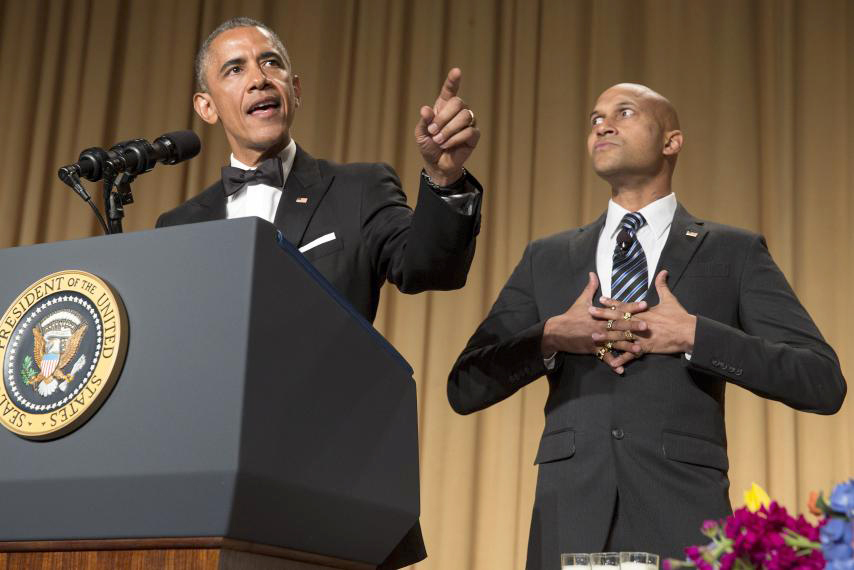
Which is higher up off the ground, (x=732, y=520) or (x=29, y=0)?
(x=29, y=0)

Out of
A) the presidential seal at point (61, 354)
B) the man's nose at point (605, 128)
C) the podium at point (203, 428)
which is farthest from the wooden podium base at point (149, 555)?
the man's nose at point (605, 128)

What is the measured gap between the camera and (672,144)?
2.44 metres

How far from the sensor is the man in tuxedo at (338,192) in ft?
4.52

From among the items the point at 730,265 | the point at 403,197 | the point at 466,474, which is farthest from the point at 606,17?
the point at 403,197

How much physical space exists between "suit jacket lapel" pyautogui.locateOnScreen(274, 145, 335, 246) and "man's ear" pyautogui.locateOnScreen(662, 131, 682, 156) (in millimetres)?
888

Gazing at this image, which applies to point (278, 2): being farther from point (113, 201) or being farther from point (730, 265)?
point (113, 201)

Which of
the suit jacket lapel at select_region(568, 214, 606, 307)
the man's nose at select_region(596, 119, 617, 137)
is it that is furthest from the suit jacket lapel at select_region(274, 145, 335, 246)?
the man's nose at select_region(596, 119, 617, 137)

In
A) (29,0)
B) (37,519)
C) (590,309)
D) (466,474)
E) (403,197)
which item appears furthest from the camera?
(29,0)

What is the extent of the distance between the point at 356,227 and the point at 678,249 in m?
0.79

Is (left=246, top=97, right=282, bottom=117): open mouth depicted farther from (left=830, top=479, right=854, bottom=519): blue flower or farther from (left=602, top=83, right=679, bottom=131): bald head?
(left=830, top=479, right=854, bottom=519): blue flower

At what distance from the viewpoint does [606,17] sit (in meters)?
4.34

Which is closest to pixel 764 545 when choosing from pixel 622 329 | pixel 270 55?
pixel 622 329

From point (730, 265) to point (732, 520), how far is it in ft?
4.36

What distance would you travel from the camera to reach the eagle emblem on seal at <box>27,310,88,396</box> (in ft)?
3.48
